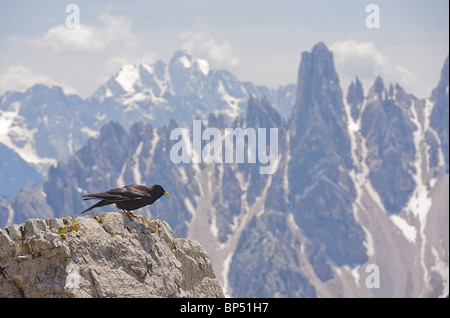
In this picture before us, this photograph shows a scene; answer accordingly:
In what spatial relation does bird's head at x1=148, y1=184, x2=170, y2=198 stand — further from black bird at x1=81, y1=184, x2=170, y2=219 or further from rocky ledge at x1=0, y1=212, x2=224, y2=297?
rocky ledge at x1=0, y1=212, x2=224, y2=297

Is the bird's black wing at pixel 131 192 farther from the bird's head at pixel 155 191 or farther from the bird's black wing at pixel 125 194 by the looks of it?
the bird's head at pixel 155 191

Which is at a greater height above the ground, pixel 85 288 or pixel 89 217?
pixel 89 217

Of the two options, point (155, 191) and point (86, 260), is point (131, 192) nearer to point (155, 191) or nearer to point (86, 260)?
point (155, 191)

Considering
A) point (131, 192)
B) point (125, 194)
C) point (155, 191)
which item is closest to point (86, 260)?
point (125, 194)

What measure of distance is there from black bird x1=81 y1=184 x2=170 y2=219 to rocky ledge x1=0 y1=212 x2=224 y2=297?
804mm

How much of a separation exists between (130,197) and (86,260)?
370cm

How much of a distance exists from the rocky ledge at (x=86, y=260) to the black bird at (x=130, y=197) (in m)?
0.80

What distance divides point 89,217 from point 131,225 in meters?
1.92

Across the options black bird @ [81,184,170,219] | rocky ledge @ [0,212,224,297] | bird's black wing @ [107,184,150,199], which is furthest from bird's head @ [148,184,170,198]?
rocky ledge @ [0,212,224,297]

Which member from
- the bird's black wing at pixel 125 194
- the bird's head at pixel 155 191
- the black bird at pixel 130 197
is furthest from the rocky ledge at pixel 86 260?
the bird's head at pixel 155 191
